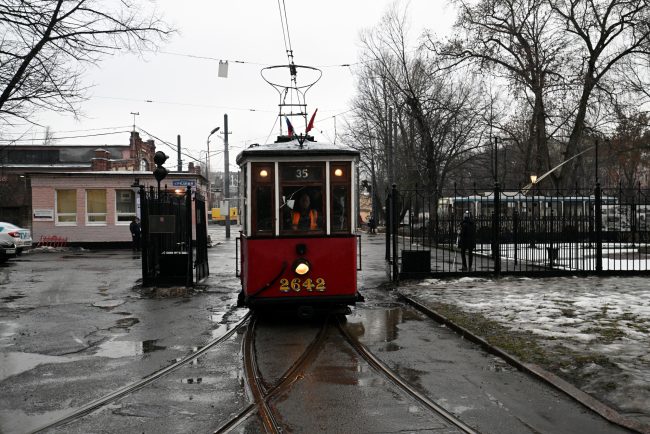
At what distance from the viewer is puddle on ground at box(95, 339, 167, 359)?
806 cm

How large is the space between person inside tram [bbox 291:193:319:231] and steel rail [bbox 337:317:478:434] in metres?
1.83

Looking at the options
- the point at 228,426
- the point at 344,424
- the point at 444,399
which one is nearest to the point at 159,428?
the point at 228,426

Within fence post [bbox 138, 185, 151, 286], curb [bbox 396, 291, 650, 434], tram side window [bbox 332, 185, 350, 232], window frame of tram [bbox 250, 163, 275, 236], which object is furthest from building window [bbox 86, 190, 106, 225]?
curb [bbox 396, 291, 650, 434]

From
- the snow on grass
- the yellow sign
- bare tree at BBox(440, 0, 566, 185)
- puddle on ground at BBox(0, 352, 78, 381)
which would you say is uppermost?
bare tree at BBox(440, 0, 566, 185)

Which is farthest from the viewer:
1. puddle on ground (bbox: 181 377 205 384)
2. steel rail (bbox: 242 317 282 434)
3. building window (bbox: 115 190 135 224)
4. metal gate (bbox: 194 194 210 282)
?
building window (bbox: 115 190 135 224)

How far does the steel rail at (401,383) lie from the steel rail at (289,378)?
491mm

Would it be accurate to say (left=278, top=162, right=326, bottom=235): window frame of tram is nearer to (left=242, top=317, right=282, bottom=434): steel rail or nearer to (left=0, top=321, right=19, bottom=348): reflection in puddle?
(left=242, top=317, right=282, bottom=434): steel rail

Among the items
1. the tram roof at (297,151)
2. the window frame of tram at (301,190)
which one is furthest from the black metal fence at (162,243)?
the window frame of tram at (301,190)

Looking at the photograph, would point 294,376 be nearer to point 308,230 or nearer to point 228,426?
point 228,426

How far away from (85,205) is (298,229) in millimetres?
24291

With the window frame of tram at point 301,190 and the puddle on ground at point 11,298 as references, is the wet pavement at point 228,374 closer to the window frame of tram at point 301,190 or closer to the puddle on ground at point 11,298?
the puddle on ground at point 11,298

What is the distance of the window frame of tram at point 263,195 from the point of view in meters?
9.74

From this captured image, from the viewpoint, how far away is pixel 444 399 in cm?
596

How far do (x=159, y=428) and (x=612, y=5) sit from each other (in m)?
30.1
